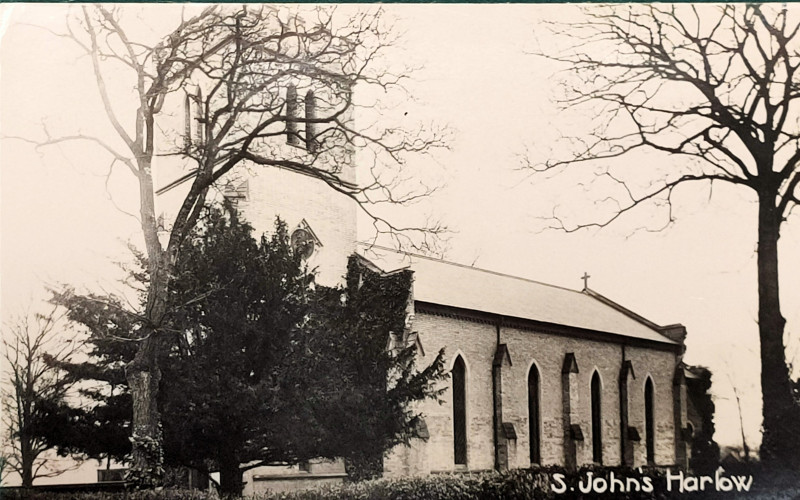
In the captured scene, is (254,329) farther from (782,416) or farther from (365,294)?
(782,416)

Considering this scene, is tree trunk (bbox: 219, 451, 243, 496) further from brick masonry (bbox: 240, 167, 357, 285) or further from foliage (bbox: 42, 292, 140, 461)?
brick masonry (bbox: 240, 167, 357, 285)

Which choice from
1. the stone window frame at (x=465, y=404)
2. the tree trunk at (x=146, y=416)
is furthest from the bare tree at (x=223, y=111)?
the stone window frame at (x=465, y=404)

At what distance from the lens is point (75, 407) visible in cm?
1084

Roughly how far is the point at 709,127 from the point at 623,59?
149 cm

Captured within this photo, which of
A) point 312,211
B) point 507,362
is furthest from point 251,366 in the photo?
point 507,362

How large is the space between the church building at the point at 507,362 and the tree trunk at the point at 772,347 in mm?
1004

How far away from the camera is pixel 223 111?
11.3 metres

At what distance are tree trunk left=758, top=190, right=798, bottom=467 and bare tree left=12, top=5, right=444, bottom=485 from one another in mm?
4256

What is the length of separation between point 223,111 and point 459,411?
5.81 m

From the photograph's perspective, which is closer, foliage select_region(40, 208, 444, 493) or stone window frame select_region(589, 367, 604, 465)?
foliage select_region(40, 208, 444, 493)

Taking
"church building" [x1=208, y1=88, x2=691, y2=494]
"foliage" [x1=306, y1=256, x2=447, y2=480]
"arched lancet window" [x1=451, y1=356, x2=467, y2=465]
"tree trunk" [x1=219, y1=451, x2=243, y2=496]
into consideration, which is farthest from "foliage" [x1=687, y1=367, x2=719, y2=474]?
"tree trunk" [x1=219, y1=451, x2=243, y2=496]

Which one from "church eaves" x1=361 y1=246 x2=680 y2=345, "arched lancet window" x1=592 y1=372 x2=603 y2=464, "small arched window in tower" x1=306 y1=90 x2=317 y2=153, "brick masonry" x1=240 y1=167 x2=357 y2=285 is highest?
"small arched window in tower" x1=306 y1=90 x2=317 y2=153

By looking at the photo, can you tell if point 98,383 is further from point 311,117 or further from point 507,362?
point 507,362

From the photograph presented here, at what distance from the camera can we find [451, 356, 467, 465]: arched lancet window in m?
13.7
